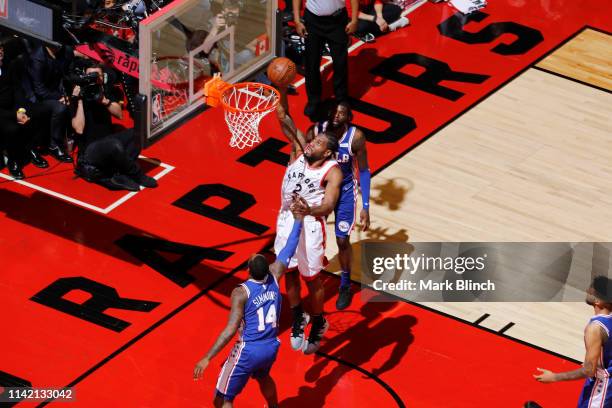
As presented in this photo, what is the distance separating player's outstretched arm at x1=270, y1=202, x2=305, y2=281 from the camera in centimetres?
1253

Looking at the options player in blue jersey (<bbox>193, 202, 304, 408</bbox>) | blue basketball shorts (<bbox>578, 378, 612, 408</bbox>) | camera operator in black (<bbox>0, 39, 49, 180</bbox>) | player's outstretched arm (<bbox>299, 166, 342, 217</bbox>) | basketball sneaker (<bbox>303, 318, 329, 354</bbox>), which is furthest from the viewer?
camera operator in black (<bbox>0, 39, 49, 180</bbox>)

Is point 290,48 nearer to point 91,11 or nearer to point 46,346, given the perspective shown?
point 91,11

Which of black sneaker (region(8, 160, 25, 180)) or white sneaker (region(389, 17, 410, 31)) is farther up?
white sneaker (region(389, 17, 410, 31))

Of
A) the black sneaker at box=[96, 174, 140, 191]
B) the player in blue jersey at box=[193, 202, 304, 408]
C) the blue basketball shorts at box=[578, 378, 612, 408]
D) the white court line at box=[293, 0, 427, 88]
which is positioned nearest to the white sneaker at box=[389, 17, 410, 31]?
the white court line at box=[293, 0, 427, 88]

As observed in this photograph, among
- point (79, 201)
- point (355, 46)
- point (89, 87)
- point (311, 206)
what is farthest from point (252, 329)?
point (355, 46)

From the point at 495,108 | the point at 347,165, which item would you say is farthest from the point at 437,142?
the point at 347,165

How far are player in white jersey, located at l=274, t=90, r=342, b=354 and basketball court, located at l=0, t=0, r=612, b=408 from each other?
72 centimetres

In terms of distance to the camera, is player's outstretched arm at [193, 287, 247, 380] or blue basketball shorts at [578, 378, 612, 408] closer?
player's outstretched arm at [193, 287, 247, 380]

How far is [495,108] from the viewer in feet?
60.5

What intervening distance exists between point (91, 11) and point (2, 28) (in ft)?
12.1

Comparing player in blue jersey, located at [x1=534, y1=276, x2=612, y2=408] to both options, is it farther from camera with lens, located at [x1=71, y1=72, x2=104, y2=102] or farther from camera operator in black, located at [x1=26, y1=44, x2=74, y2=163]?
camera operator in black, located at [x1=26, y1=44, x2=74, y2=163]

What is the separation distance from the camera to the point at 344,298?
14.7m

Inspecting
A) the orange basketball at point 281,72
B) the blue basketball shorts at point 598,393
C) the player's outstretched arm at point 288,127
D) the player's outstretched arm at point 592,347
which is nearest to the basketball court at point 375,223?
the blue basketball shorts at point 598,393

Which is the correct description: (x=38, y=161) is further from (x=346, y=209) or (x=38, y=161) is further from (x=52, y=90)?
(x=346, y=209)
